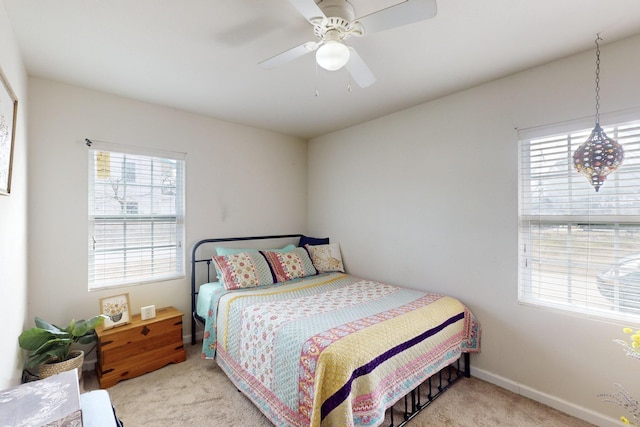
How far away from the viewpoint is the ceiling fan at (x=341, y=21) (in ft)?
4.05

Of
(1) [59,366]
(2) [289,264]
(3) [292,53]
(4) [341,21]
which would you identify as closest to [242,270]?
(2) [289,264]

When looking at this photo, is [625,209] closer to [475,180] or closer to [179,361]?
[475,180]

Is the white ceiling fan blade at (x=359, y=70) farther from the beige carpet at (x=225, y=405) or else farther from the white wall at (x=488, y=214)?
the beige carpet at (x=225, y=405)

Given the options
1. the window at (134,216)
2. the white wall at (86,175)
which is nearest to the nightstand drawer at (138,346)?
the white wall at (86,175)

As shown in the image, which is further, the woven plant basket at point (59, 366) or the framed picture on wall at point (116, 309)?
the framed picture on wall at point (116, 309)

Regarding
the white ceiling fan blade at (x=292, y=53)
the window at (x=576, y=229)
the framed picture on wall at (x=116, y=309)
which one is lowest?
the framed picture on wall at (x=116, y=309)

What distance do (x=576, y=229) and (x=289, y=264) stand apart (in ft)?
8.33

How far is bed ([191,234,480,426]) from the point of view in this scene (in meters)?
1.52

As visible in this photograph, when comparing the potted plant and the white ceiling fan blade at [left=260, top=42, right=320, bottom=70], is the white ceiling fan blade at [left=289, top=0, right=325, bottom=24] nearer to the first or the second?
the white ceiling fan blade at [left=260, top=42, right=320, bottom=70]

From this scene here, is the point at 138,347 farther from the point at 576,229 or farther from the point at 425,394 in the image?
the point at 576,229

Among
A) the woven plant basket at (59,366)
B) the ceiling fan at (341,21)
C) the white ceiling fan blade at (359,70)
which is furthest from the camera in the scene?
the woven plant basket at (59,366)

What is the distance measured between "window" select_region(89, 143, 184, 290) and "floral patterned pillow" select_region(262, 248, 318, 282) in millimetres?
1004

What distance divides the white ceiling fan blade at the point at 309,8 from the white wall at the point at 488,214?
1.77 m

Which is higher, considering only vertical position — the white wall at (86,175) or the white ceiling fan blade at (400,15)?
the white ceiling fan blade at (400,15)
